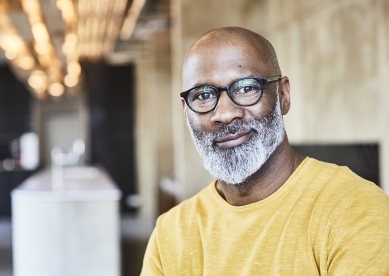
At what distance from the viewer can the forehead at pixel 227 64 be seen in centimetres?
139

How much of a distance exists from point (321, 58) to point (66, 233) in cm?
321

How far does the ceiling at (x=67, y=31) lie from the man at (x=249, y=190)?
460cm

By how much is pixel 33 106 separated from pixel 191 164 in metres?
10.5

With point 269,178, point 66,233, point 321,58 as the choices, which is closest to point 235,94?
point 269,178

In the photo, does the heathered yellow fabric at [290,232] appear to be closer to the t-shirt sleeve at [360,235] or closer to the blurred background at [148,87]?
the t-shirt sleeve at [360,235]

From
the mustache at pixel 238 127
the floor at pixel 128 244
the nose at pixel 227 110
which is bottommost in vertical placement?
the floor at pixel 128 244

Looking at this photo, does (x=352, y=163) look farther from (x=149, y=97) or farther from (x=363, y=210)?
(x=149, y=97)

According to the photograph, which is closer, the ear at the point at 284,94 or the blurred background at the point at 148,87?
the ear at the point at 284,94

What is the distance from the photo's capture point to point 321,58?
4.97 meters

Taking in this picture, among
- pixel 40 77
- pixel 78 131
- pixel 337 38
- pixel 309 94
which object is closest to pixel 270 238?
pixel 337 38

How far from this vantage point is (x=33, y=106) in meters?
16.0

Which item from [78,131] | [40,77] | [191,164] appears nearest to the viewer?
[191,164]

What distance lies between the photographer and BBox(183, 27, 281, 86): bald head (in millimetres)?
1400

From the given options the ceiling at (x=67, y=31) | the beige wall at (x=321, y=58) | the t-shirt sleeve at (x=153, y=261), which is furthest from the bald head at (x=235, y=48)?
the ceiling at (x=67, y=31)
